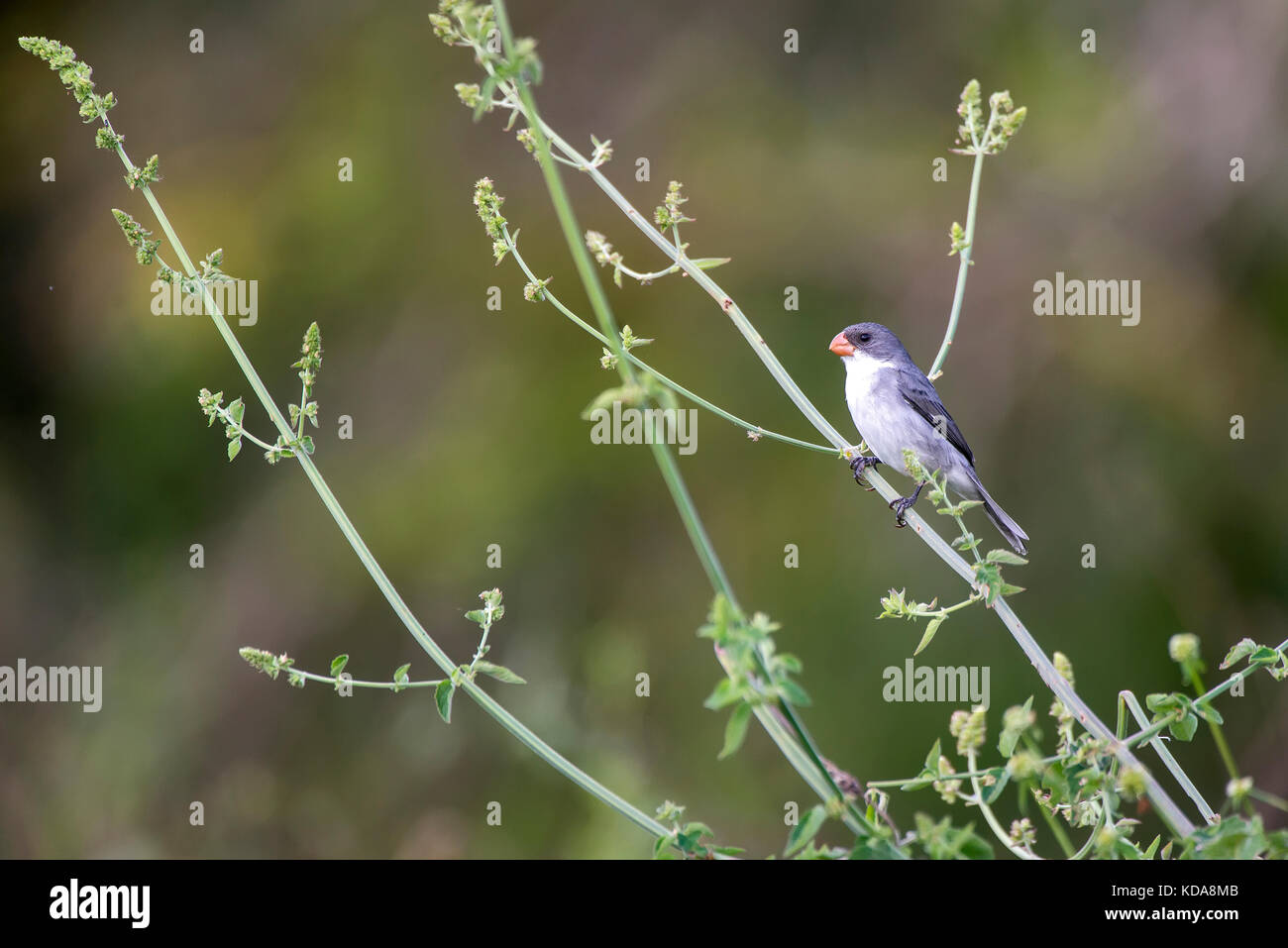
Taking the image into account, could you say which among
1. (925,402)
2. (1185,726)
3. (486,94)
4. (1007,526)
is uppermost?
(925,402)

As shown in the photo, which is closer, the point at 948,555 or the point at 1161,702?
the point at 1161,702

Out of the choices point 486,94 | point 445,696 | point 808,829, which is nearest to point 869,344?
point 445,696

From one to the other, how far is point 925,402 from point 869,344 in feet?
1.45

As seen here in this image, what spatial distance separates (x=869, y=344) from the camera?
5.42 metres

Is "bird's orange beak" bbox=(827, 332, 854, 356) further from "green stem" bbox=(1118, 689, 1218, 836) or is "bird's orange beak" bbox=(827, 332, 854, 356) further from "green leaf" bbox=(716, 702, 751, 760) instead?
"green leaf" bbox=(716, 702, 751, 760)

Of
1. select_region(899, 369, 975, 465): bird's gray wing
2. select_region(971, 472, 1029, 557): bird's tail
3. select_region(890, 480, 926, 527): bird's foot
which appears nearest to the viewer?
select_region(890, 480, 926, 527): bird's foot

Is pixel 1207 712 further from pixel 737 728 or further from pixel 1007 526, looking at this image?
pixel 1007 526

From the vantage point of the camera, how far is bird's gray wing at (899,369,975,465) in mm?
5125

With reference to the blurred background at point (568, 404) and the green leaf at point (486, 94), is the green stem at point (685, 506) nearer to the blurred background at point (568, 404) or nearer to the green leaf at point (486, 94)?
the green leaf at point (486, 94)

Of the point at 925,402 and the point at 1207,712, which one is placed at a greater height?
the point at 925,402

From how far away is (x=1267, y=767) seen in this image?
7.35 meters

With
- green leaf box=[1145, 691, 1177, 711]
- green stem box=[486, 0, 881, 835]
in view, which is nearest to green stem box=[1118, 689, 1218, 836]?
green leaf box=[1145, 691, 1177, 711]

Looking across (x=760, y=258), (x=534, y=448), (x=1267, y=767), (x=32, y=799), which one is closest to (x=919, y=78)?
(x=760, y=258)

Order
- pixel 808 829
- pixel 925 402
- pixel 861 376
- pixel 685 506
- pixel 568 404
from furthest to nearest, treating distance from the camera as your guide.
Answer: pixel 568 404 → pixel 861 376 → pixel 925 402 → pixel 808 829 → pixel 685 506
